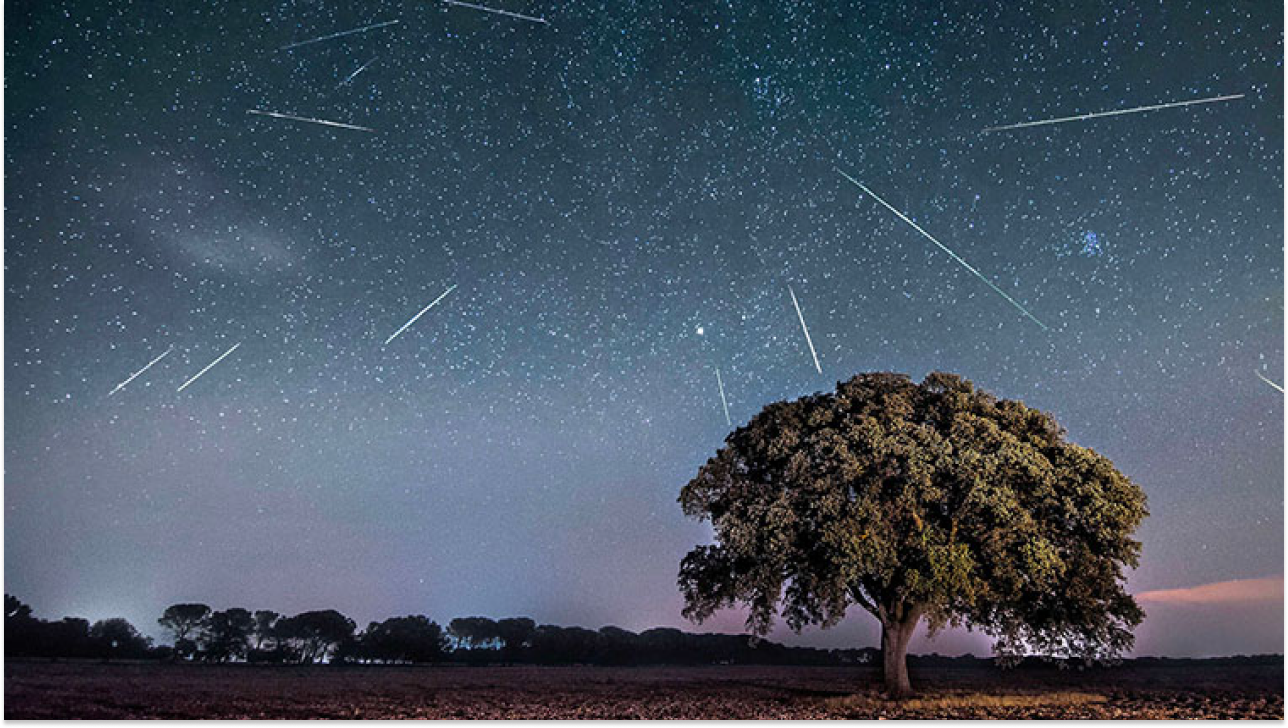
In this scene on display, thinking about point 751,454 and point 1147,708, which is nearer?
point 1147,708

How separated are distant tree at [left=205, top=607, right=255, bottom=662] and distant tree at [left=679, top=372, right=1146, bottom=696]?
11470 centimetres

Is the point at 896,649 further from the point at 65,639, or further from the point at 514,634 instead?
the point at 514,634

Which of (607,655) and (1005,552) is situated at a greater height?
(1005,552)

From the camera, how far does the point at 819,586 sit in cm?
2458

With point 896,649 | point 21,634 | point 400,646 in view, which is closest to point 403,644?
point 400,646

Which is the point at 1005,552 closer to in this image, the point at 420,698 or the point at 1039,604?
the point at 1039,604

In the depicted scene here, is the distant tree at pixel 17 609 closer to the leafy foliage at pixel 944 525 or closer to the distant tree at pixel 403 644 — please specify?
the distant tree at pixel 403 644

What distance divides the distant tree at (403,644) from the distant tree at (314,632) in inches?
203

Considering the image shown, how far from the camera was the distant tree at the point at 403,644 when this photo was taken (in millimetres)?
110188

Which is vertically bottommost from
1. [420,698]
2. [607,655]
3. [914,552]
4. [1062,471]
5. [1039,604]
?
[607,655]

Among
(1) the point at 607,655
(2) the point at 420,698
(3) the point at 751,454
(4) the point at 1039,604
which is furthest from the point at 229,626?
(4) the point at 1039,604

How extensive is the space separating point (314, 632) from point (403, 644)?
69.5 feet

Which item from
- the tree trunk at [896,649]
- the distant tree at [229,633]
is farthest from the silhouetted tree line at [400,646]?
the tree trunk at [896,649]

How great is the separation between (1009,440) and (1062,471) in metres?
2.21
